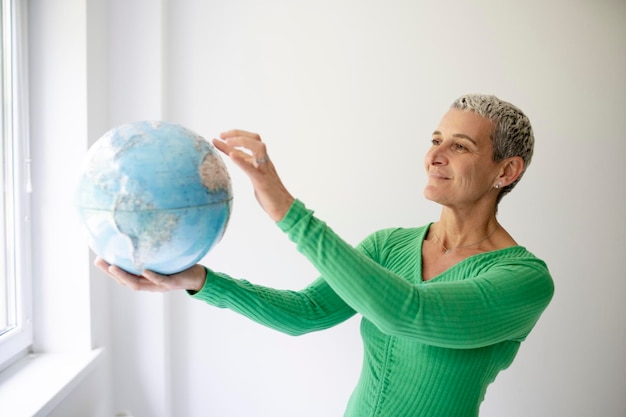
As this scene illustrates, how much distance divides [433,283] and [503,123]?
0.51 m

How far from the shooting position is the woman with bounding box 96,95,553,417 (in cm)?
104

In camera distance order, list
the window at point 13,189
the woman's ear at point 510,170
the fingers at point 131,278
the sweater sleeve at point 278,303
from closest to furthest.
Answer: the fingers at point 131,278 → the sweater sleeve at point 278,303 → the woman's ear at point 510,170 → the window at point 13,189

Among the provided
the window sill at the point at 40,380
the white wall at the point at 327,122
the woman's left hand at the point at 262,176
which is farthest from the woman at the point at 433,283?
the white wall at the point at 327,122

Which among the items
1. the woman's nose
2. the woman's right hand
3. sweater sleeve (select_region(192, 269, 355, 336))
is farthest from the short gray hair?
the woman's right hand

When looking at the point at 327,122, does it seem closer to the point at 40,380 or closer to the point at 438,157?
the point at 438,157

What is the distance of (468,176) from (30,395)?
1466 millimetres

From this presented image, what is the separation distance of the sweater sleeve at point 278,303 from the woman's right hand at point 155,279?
36 mm

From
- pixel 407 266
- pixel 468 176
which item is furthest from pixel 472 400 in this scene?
pixel 468 176

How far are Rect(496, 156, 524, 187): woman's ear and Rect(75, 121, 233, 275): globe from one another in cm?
79

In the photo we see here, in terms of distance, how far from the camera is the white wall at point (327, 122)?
224 cm

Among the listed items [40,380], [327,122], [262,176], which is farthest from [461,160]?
[40,380]

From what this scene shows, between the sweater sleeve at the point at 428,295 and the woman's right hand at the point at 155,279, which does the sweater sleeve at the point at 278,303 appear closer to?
the woman's right hand at the point at 155,279

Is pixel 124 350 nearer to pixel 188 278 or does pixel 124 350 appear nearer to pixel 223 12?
pixel 188 278

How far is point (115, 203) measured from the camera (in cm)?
104
